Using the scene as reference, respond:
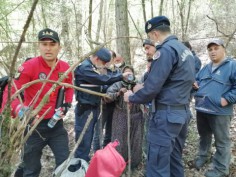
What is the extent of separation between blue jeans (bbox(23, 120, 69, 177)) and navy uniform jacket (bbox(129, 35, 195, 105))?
104 cm

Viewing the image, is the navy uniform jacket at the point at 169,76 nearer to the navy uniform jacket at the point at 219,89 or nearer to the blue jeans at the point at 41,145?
the navy uniform jacket at the point at 219,89

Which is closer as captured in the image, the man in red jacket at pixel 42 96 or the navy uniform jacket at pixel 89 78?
the man in red jacket at pixel 42 96

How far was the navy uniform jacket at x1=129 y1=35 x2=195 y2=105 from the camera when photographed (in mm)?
2818

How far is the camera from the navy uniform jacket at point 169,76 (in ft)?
9.25

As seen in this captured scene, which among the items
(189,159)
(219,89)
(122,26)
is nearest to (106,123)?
(189,159)

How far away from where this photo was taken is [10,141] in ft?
3.45

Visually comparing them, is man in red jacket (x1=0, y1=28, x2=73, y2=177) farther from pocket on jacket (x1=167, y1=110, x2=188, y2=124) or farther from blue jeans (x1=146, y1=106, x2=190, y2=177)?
pocket on jacket (x1=167, y1=110, x2=188, y2=124)

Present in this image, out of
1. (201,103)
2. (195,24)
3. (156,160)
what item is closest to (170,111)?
(156,160)

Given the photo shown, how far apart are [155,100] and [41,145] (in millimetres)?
1425

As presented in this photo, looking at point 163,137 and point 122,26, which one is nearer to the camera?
point 163,137

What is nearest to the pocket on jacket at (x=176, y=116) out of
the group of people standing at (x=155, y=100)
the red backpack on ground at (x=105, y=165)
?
the group of people standing at (x=155, y=100)

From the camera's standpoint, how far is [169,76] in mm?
2912

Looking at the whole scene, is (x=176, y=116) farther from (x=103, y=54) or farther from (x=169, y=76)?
(x=103, y=54)

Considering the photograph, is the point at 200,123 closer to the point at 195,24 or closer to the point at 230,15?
the point at 230,15
